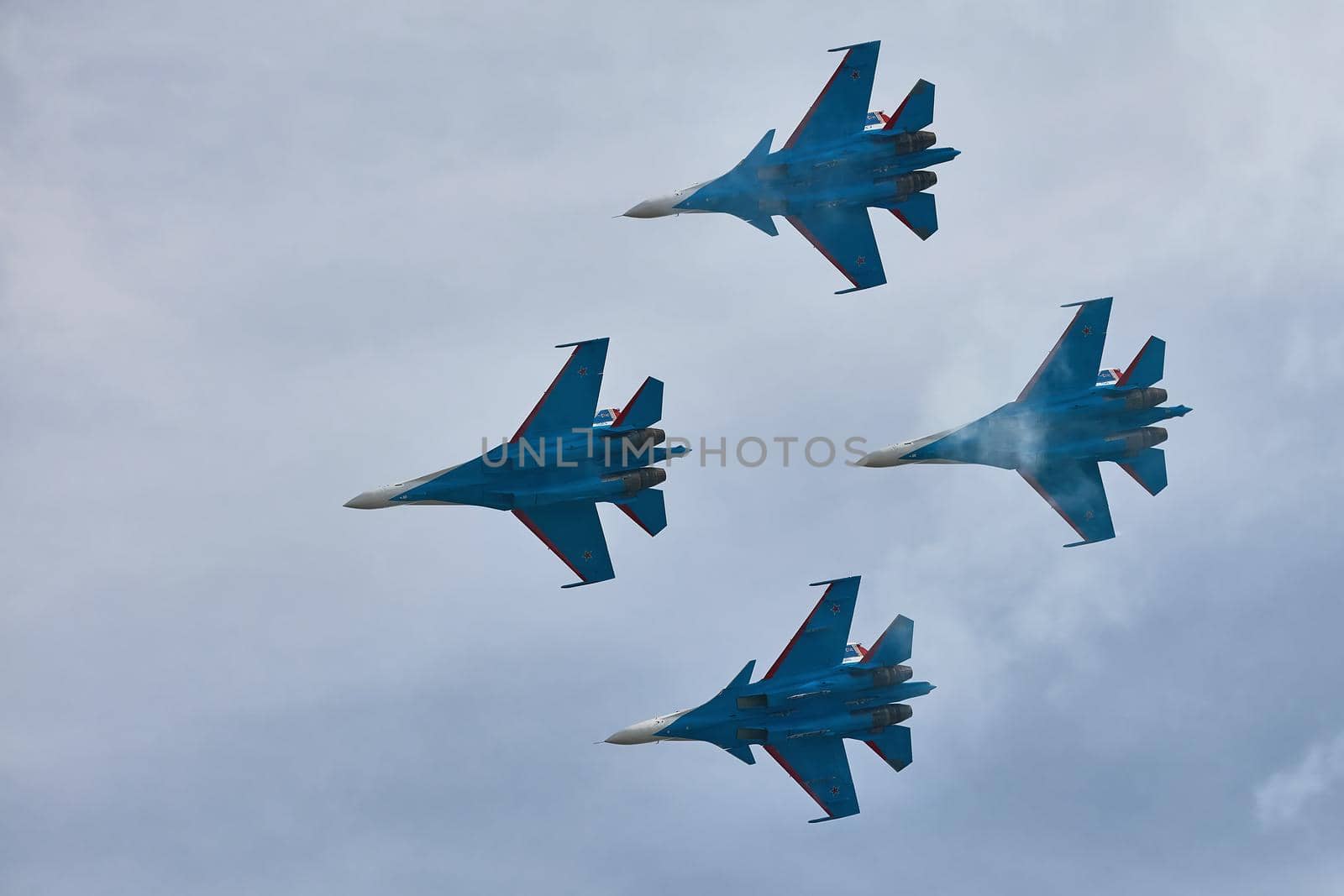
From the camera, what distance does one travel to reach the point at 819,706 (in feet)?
463

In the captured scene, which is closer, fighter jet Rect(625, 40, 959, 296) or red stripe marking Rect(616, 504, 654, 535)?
red stripe marking Rect(616, 504, 654, 535)

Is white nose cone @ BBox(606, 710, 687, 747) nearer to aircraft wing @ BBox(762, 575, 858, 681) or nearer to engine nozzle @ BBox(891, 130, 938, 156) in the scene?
aircraft wing @ BBox(762, 575, 858, 681)

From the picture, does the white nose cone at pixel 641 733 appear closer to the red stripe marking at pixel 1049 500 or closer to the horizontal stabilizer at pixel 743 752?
the horizontal stabilizer at pixel 743 752

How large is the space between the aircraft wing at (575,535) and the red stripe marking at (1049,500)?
71.0ft

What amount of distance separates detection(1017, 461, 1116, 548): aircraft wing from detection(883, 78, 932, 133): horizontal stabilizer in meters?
18.3

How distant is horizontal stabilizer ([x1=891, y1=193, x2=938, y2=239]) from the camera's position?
143 m

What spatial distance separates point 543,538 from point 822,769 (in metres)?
18.4

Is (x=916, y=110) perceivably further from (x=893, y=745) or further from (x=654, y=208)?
(x=893, y=745)

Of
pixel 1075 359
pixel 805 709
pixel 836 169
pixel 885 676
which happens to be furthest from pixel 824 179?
pixel 805 709

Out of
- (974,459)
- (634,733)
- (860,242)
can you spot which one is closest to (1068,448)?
(974,459)

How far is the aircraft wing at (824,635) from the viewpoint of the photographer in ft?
464

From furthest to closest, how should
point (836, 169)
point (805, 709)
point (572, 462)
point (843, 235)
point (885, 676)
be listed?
point (843, 235), point (836, 169), point (805, 709), point (885, 676), point (572, 462)

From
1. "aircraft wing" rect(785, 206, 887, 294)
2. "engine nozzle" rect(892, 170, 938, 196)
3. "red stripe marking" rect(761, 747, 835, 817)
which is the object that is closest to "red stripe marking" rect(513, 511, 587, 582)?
"red stripe marking" rect(761, 747, 835, 817)

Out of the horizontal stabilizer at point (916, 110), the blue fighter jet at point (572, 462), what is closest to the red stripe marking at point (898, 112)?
the horizontal stabilizer at point (916, 110)
